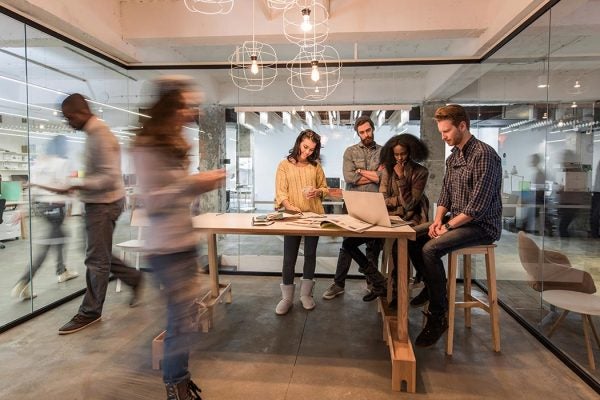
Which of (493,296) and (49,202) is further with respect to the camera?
(49,202)

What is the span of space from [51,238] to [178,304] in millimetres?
2526

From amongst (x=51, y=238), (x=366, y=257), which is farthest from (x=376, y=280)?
(x=51, y=238)

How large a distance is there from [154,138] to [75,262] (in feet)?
10.0

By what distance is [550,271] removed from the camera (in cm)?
271

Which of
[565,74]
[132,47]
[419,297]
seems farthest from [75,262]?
[565,74]

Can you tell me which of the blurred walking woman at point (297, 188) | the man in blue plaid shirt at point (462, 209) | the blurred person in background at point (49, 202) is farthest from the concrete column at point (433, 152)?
the blurred person in background at point (49, 202)

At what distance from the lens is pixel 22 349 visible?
2443 millimetres

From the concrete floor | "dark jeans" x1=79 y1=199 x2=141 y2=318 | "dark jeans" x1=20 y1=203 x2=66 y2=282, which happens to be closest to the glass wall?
"dark jeans" x1=20 y1=203 x2=66 y2=282

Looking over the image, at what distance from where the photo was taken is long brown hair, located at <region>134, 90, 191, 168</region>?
1.42m

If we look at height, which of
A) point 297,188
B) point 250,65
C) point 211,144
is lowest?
point 297,188

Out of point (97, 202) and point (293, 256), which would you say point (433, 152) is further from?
point (97, 202)

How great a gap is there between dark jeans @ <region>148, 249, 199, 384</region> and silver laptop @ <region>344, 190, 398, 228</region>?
1101 mm

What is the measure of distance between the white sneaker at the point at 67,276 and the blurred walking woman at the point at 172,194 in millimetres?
2677

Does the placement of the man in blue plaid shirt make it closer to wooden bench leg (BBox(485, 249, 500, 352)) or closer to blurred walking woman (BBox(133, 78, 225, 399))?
wooden bench leg (BBox(485, 249, 500, 352))
